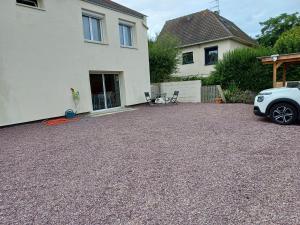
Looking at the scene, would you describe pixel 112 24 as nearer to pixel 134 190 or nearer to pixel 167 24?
pixel 134 190

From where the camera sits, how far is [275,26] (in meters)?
28.2

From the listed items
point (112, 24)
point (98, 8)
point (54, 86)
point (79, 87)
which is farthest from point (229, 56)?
point (54, 86)

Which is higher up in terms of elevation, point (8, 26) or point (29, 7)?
Result: point (29, 7)

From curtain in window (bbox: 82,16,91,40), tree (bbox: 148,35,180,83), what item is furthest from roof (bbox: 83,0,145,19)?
tree (bbox: 148,35,180,83)

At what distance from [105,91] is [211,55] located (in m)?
12.4

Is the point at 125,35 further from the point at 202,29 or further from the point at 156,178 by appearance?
the point at 156,178

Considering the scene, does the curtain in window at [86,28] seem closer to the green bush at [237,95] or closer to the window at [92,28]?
the window at [92,28]

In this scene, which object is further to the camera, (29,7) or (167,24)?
(167,24)

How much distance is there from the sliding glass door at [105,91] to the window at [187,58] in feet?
36.2

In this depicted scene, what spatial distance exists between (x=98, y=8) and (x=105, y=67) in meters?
2.97

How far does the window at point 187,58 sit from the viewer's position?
881 inches

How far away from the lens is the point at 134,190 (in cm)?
328

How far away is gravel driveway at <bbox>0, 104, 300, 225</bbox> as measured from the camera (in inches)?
105

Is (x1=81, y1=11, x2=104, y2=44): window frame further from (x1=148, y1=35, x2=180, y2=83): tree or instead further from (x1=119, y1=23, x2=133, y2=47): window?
(x1=148, y1=35, x2=180, y2=83): tree
